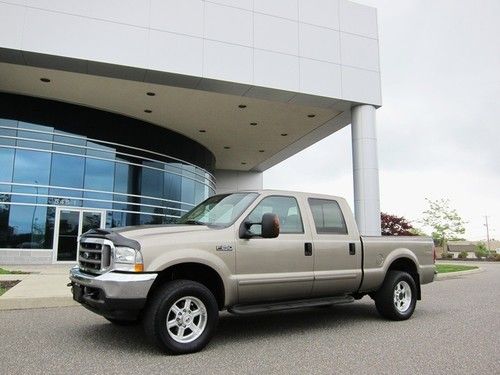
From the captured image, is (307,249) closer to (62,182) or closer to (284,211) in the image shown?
(284,211)

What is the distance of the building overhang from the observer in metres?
16.0

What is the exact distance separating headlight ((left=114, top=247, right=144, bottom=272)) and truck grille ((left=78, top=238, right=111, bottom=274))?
18cm

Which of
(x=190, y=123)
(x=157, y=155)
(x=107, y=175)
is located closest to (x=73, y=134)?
(x=107, y=175)

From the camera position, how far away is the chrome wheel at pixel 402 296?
738cm

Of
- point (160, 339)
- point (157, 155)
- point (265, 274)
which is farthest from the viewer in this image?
point (157, 155)

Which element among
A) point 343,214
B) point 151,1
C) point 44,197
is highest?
point 151,1

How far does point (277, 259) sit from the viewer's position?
5926mm

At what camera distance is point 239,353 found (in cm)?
518

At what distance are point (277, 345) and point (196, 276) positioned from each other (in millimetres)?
1311

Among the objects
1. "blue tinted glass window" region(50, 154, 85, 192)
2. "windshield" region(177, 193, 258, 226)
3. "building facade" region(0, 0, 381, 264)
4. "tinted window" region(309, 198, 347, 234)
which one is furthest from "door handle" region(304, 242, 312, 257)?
"blue tinted glass window" region(50, 154, 85, 192)

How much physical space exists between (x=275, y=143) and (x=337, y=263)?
868 inches

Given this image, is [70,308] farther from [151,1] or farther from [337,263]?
[151,1]

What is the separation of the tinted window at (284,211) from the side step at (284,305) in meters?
0.97

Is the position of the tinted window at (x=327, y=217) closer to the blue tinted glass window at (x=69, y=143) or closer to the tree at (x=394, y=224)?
the blue tinted glass window at (x=69, y=143)
